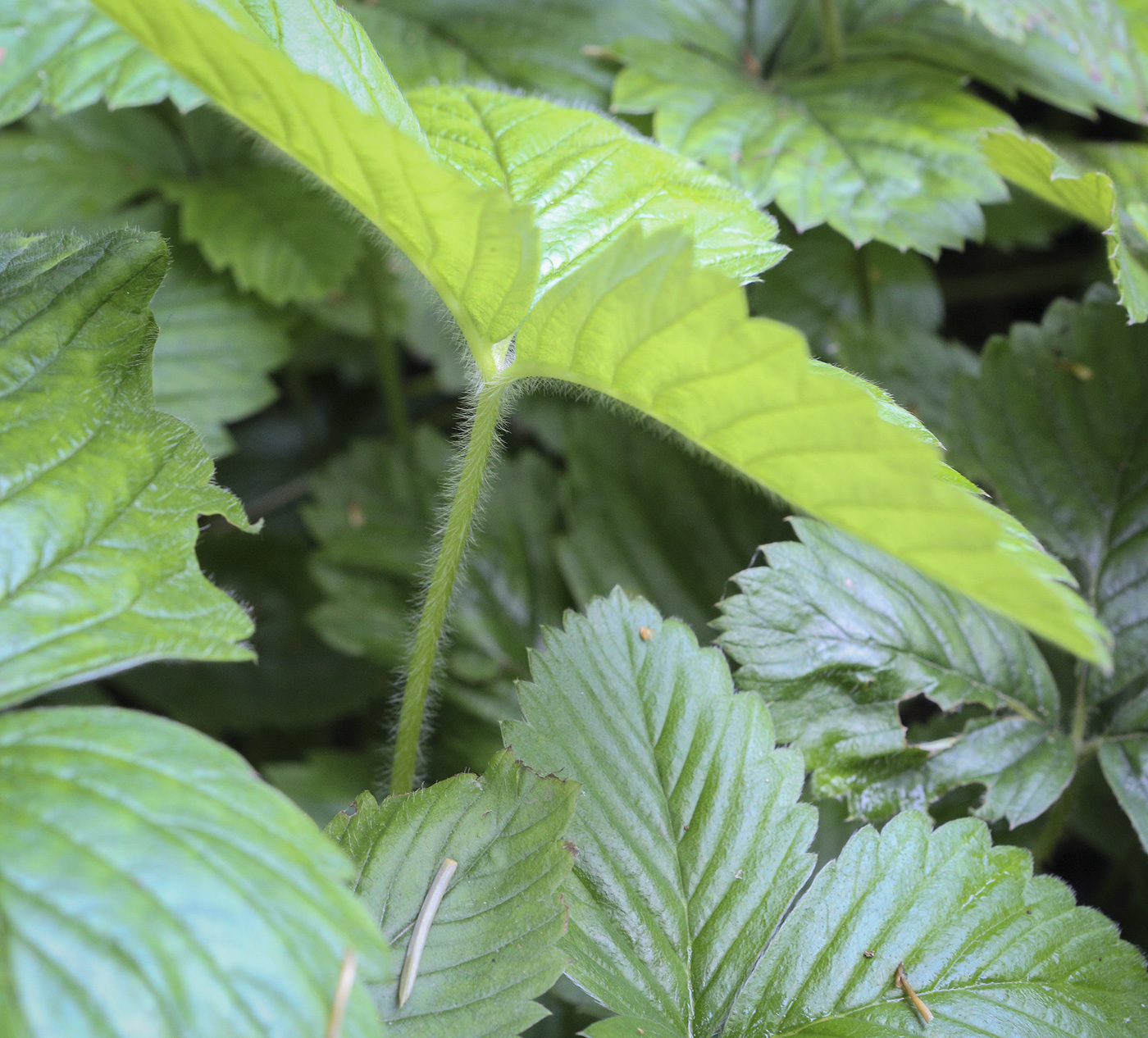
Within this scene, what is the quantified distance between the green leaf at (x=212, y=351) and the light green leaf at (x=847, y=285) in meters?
0.77

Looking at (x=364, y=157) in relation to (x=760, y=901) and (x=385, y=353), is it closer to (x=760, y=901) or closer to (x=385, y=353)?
(x=760, y=901)

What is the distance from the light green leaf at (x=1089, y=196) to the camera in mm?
1022

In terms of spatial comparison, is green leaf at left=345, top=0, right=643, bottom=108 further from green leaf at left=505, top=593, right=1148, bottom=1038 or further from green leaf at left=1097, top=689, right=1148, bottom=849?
green leaf at left=1097, top=689, right=1148, bottom=849

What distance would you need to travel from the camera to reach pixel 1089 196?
1075 mm

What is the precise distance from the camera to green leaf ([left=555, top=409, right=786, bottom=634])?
128 cm

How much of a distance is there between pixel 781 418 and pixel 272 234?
110 centimetres

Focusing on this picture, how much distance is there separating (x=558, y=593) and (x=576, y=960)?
24.5 inches

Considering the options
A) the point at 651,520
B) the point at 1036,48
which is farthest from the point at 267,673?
the point at 1036,48

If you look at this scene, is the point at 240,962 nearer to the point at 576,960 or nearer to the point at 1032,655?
the point at 576,960

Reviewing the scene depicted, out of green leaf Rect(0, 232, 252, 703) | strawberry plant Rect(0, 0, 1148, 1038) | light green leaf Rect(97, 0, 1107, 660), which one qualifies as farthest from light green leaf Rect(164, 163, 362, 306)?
light green leaf Rect(97, 0, 1107, 660)

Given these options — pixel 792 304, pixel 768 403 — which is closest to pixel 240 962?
pixel 768 403

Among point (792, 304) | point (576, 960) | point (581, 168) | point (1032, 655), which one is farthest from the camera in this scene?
point (792, 304)

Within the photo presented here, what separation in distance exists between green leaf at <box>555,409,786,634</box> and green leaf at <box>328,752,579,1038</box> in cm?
48

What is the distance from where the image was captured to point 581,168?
937 mm
